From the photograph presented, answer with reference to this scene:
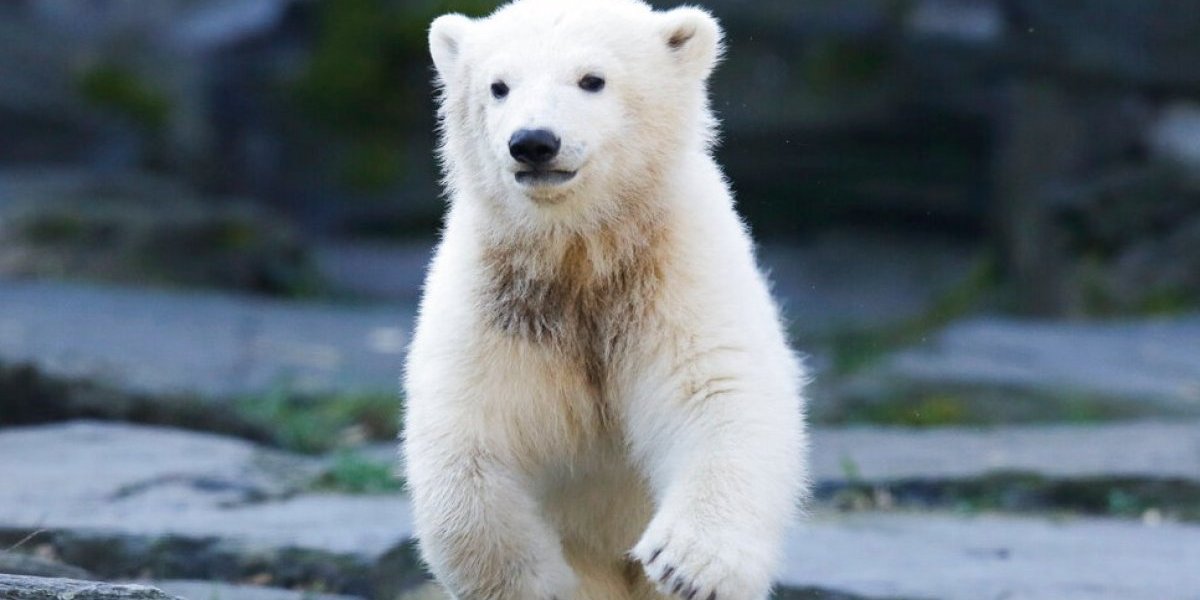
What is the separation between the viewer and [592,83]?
157 inches

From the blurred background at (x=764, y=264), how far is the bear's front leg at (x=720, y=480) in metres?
0.92

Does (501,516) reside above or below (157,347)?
below

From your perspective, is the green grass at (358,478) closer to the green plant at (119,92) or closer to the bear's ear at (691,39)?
the bear's ear at (691,39)

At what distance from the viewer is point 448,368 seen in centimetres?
396

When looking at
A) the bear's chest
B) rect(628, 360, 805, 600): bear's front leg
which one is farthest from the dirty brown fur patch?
rect(628, 360, 805, 600): bear's front leg

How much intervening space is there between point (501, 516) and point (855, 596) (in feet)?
3.79

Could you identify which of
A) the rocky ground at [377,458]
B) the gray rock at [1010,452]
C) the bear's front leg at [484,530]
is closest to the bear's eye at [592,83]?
the bear's front leg at [484,530]

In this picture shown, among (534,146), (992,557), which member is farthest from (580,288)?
(992,557)

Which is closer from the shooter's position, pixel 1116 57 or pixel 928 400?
pixel 928 400

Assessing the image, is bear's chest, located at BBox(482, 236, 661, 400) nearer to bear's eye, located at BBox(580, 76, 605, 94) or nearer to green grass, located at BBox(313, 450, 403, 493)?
bear's eye, located at BBox(580, 76, 605, 94)

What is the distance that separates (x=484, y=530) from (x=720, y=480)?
21.7 inches

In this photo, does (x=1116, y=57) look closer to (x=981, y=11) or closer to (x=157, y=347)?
(x=981, y=11)

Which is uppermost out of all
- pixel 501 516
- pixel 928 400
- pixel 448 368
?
pixel 928 400

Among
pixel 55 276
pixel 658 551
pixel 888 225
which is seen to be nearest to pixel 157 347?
pixel 55 276
